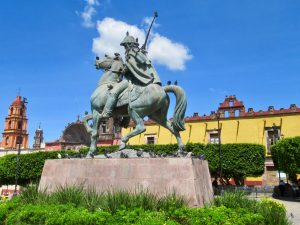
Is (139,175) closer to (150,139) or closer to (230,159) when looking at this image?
(230,159)

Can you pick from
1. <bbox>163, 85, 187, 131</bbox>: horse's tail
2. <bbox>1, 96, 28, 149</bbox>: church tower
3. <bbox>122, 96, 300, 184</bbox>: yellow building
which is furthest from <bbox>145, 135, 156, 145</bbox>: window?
<bbox>1, 96, 28, 149</bbox>: church tower

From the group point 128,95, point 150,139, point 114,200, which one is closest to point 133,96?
point 128,95

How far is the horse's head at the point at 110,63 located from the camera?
1091cm

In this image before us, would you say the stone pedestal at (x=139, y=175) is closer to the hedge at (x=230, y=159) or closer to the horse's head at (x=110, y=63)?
the horse's head at (x=110, y=63)

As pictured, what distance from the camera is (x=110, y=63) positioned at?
36.4 ft

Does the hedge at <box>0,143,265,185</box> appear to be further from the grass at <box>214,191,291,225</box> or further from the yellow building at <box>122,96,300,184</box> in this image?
the grass at <box>214,191,291,225</box>

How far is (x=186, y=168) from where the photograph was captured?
27.6ft

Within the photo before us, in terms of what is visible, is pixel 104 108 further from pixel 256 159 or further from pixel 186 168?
pixel 256 159

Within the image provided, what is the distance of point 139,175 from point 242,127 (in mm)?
34373

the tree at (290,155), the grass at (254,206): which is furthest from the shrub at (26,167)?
the grass at (254,206)

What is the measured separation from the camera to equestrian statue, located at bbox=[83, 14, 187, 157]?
9.91 metres

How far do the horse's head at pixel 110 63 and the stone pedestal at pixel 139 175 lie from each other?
3137 mm

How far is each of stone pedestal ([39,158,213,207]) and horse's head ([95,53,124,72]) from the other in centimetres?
314

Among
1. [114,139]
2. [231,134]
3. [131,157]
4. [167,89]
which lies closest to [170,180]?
[131,157]
